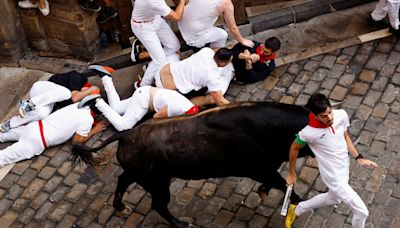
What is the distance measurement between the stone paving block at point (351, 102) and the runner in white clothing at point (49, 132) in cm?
318

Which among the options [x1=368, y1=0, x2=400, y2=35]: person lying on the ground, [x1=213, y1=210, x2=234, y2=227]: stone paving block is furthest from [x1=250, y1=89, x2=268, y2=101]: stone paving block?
[x1=368, y1=0, x2=400, y2=35]: person lying on the ground

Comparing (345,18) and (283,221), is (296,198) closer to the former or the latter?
(283,221)

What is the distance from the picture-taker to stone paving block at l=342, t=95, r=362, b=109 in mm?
8578

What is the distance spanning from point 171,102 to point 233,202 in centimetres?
147

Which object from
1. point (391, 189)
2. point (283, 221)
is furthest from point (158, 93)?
point (391, 189)

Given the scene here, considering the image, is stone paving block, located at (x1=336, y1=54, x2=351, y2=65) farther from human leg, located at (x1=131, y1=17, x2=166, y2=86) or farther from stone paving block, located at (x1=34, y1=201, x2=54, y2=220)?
stone paving block, located at (x1=34, y1=201, x2=54, y2=220)

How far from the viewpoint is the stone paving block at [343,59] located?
9.24 m

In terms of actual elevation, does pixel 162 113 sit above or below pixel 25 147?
above

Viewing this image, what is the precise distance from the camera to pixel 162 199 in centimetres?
720

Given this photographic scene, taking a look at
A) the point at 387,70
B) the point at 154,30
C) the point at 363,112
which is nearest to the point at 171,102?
the point at 154,30

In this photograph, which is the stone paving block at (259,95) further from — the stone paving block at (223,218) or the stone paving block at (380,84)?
the stone paving block at (223,218)

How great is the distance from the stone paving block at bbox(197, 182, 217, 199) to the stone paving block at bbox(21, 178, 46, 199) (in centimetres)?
192

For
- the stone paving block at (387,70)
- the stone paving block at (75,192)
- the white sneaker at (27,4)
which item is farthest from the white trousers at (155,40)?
the stone paving block at (387,70)

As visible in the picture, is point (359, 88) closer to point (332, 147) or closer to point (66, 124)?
point (332, 147)
